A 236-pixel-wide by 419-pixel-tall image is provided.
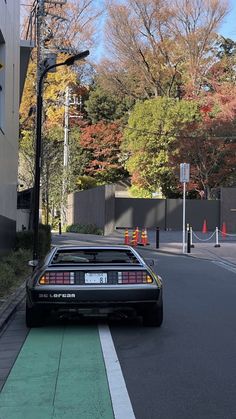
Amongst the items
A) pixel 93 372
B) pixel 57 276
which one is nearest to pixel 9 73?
pixel 57 276

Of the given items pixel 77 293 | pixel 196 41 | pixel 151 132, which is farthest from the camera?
pixel 196 41

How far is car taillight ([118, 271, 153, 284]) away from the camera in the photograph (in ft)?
26.7

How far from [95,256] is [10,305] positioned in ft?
6.46

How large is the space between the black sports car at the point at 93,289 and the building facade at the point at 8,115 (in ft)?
25.2

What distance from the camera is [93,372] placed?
20.2ft

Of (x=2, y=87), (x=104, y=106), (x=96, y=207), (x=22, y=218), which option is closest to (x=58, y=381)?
(x=2, y=87)

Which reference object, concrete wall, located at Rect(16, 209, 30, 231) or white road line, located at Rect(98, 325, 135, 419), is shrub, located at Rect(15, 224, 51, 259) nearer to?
concrete wall, located at Rect(16, 209, 30, 231)

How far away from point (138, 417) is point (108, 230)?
106ft

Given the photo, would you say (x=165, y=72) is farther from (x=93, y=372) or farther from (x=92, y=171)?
(x=93, y=372)

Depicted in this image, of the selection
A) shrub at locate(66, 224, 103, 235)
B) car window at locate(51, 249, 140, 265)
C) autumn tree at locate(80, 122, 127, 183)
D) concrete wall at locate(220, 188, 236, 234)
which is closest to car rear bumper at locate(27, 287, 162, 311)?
car window at locate(51, 249, 140, 265)

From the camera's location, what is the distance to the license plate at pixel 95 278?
8095 mm

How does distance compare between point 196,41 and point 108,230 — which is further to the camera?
point 196,41

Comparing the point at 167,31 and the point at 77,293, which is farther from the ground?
the point at 167,31

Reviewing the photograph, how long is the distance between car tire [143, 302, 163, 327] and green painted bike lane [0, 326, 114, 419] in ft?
2.76
